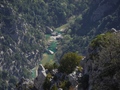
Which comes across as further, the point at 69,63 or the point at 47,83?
the point at 69,63

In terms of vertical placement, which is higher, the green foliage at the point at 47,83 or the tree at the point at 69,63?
the tree at the point at 69,63

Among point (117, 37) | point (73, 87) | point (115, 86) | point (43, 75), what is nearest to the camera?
point (115, 86)

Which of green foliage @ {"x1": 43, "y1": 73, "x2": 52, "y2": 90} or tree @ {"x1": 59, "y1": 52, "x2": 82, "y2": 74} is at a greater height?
tree @ {"x1": 59, "y1": 52, "x2": 82, "y2": 74}

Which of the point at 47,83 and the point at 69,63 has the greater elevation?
the point at 69,63

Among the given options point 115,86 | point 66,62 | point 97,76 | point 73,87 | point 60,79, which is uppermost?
point 66,62

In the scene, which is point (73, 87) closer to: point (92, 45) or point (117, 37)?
point (92, 45)

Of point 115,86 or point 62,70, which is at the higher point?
point 62,70

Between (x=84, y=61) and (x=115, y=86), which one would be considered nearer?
(x=115, y=86)

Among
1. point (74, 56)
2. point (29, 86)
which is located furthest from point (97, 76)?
point (29, 86)

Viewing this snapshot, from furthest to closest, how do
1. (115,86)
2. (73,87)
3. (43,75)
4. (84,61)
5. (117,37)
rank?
(43,75) < (84,61) < (73,87) < (117,37) < (115,86)

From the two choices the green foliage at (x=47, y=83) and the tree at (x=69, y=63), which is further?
the tree at (x=69, y=63)

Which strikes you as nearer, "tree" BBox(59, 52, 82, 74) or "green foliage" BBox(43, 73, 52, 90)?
"green foliage" BBox(43, 73, 52, 90)
